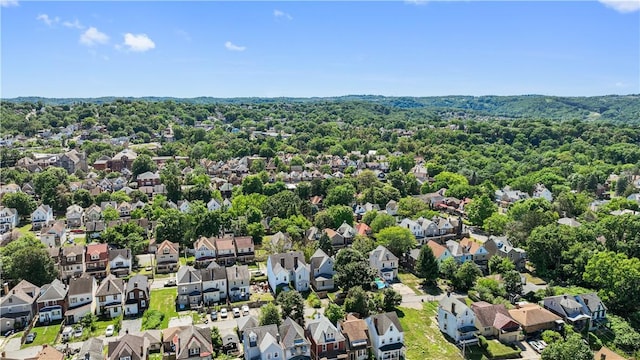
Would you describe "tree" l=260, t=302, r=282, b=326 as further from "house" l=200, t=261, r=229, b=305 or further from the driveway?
the driveway

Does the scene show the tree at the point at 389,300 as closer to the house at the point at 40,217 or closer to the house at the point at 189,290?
the house at the point at 189,290

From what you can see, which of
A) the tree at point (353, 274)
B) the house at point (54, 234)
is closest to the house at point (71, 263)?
the house at point (54, 234)


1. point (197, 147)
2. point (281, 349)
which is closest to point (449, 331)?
point (281, 349)

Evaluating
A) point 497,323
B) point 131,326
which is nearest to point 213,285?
point 131,326

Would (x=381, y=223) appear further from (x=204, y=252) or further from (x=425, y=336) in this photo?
(x=204, y=252)

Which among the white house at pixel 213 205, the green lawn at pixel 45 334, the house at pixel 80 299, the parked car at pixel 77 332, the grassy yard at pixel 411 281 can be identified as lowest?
the grassy yard at pixel 411 281

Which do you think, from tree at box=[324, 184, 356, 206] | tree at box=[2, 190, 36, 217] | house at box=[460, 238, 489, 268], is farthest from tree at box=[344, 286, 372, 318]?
tree at box=[2, 190, 36, 217]
